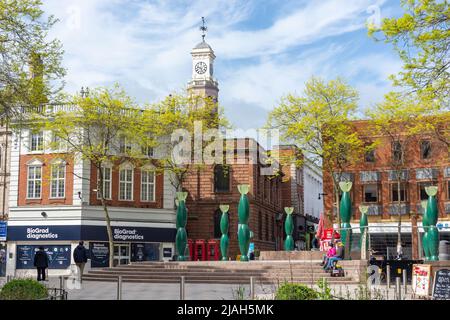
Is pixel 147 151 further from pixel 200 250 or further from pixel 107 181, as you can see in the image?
pixel 200 250

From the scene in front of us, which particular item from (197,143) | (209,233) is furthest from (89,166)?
(209,233)

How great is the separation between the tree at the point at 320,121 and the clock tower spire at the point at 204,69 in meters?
38.6

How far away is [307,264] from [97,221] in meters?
19.6

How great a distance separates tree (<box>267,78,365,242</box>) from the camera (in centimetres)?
4041

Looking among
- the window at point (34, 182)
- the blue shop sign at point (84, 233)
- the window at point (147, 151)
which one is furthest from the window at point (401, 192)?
the window at point (34, 182)

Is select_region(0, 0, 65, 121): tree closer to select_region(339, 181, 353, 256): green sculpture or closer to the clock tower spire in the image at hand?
select_region(339, 181, 353, 256): green sculpture

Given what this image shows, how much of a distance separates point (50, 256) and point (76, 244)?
6.79 ft

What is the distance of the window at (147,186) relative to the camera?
4453cm

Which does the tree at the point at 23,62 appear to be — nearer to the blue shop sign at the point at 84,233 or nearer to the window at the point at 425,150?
the blue shop sign at the point at 84,233

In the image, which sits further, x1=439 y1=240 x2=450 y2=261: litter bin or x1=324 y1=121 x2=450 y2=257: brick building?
x1=324 y1=121 x2=450 y2=257: brick building

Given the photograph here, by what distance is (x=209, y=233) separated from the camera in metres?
49.1

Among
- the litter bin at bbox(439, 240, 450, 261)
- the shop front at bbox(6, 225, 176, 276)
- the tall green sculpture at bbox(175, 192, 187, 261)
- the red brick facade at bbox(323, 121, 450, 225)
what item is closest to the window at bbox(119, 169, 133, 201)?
the shop front at bbox(6, 225, 176, 276)

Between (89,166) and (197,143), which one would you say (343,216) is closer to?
(197,143)

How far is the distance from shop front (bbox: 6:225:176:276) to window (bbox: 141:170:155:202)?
90.3 inches
